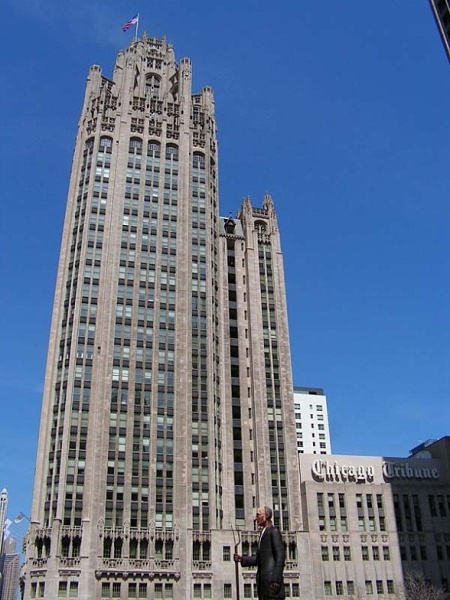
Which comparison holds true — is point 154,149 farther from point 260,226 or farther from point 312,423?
point 312,423

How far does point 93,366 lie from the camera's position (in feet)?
349

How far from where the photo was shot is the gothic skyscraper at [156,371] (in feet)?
313

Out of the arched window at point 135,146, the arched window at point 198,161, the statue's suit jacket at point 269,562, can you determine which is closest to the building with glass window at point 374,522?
the arched window at point 198,161

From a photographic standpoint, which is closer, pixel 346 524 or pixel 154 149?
pixel 346 524

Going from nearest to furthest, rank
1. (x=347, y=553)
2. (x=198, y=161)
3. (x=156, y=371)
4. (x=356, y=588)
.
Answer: (x=356, y=588) → (x=347, y=553) → (x=156, y=371) → (x=198, y=161)

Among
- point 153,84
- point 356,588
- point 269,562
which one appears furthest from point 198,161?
point 269,562

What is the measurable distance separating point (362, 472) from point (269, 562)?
9963cm

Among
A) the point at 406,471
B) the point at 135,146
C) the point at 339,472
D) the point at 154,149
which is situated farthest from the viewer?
the point at 154,149

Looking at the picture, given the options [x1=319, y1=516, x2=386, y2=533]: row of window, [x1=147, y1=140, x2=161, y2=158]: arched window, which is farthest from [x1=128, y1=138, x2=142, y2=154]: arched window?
[x1=319, y1=516, x2=386, y2=533]: row of window

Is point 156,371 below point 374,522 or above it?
above

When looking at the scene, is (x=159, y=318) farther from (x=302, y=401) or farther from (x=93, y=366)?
(x=302, y=401)

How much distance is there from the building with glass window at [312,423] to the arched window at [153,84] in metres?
96.3

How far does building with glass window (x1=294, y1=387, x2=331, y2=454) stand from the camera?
18562 cm

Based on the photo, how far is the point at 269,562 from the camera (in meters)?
20.7
